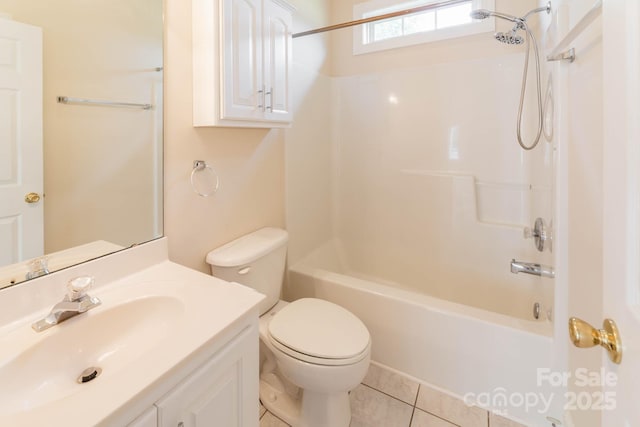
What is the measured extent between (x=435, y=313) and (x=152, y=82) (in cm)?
160

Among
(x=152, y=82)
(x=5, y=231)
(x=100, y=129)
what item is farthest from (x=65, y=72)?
(x=5, y=231)

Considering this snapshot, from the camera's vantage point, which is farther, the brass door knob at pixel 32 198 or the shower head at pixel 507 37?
the shower head at pixel 507 37

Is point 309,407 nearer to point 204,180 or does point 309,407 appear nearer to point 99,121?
point 204,180

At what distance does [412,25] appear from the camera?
7.44 feet

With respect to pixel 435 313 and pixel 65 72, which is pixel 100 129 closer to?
pixel 65 72

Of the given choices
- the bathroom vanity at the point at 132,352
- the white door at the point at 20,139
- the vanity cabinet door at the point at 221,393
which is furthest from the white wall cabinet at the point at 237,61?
the vanity cabinet door at the point at 221,393

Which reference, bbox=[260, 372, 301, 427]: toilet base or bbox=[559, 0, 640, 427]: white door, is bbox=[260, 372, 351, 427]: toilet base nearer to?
bbox=[260, 372, 301, 427]: toilet base

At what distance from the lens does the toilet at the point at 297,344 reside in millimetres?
1230

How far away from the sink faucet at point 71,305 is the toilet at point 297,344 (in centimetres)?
54

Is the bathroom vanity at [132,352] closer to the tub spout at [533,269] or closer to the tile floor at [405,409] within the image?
the tile floor at [405,409]

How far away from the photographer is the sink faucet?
0.81m

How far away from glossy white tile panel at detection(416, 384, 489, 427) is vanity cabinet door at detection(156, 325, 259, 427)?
Answer: 962 millimetres

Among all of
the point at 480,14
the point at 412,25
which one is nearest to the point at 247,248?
the point at 480,14

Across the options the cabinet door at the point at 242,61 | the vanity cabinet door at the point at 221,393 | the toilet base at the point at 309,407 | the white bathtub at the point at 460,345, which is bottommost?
the toilet base at the point at 309,407
